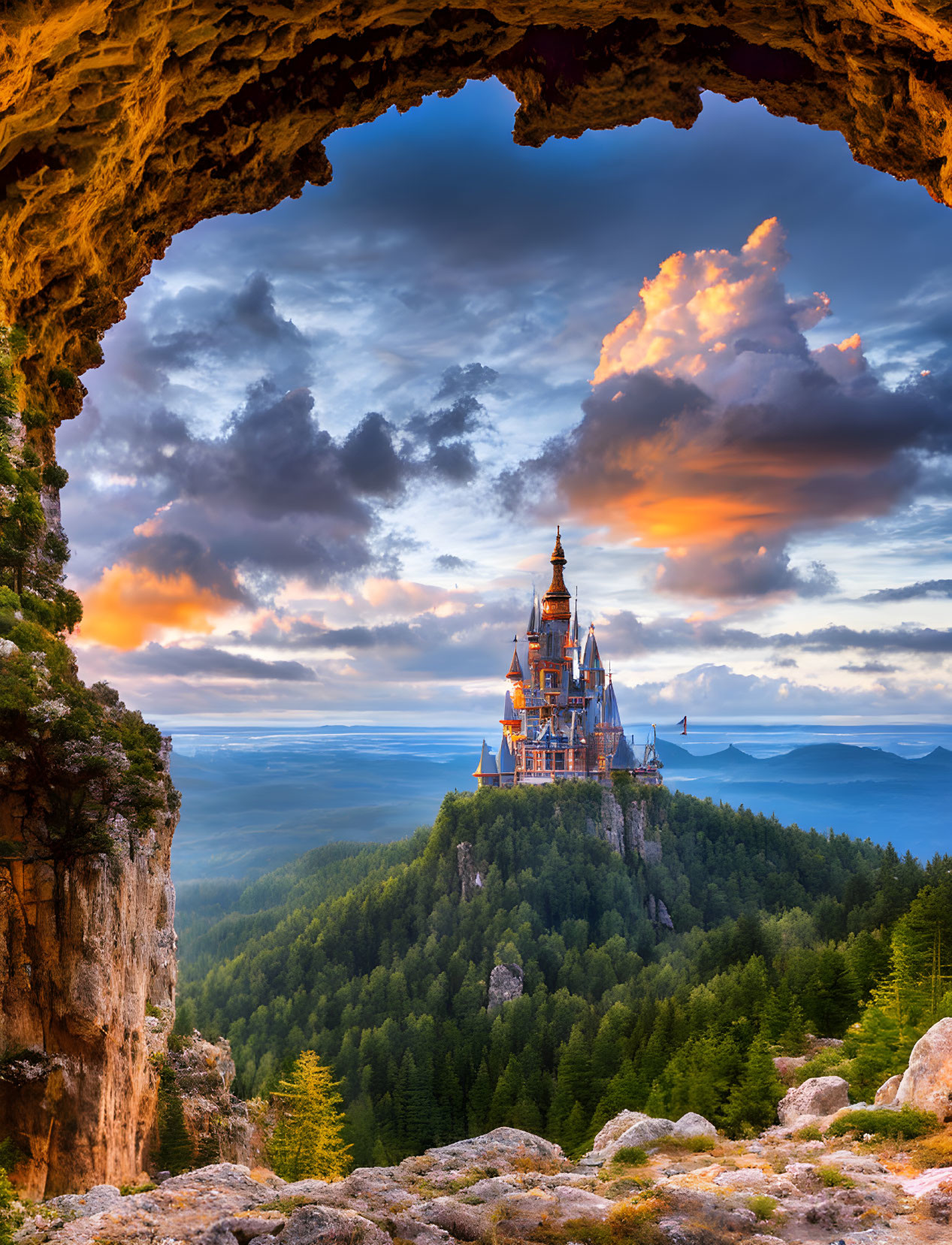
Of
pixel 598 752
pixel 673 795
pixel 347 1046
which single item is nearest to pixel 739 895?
pixel 673 795

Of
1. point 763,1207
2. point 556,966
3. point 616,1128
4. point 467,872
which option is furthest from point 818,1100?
point 467,872

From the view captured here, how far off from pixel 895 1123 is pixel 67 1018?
14.8 metres

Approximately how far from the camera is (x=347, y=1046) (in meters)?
59.3

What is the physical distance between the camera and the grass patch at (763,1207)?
10297 mm

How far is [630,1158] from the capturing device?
15891 mm

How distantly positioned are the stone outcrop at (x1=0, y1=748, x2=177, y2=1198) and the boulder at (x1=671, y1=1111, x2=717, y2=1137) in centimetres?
1352

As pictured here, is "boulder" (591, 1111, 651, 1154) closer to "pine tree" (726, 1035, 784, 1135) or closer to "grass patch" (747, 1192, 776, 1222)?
"pine tree" (726, 1035, 784, 1135)

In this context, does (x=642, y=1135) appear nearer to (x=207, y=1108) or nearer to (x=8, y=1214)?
(x=207, y=1108)

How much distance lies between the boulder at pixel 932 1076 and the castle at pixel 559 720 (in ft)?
231

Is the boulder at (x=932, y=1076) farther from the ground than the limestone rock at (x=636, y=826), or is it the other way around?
the boulder at (x=932, y=1076)

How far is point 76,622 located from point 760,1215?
622 inches

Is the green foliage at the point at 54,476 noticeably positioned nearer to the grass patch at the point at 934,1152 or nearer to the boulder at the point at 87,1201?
the boulder at the point at 87,1201

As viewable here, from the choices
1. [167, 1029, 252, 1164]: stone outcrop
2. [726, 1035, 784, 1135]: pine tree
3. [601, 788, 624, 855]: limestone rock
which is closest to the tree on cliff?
[167, 1029, 252, 1164]: stone outcrop

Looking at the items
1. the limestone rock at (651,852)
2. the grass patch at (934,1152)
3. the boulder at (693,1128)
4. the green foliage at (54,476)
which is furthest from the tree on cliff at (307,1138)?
the limestone rock at (651,852)
